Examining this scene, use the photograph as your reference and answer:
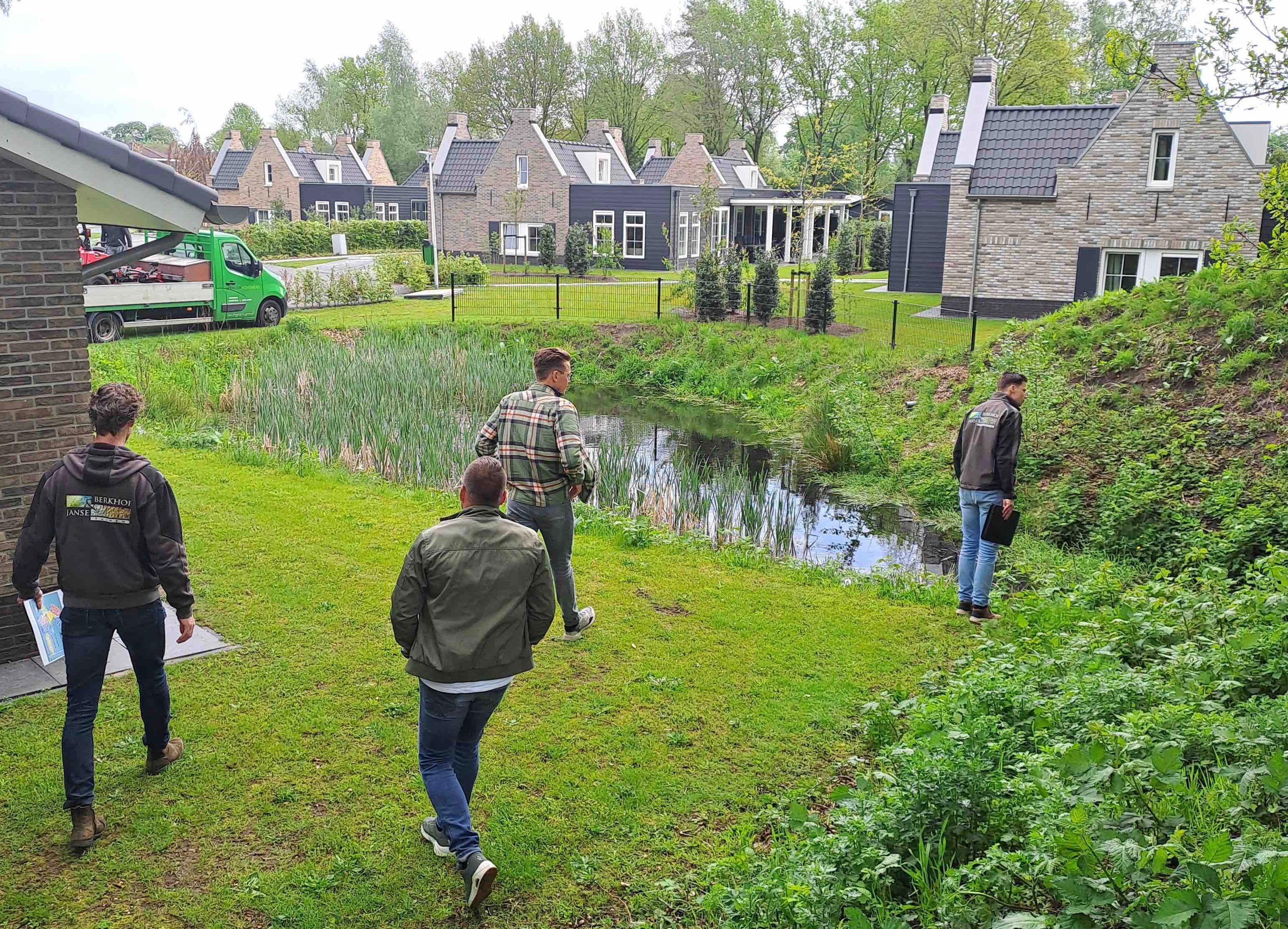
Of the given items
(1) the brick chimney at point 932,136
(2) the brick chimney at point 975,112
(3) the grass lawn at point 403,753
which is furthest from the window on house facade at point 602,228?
(3) the grass lawn at point 403,753

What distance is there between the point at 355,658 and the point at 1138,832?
4628 mm

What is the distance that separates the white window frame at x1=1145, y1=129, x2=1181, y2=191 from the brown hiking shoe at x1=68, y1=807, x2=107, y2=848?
25441 millimetres

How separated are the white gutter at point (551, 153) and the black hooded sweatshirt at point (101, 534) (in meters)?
36.4

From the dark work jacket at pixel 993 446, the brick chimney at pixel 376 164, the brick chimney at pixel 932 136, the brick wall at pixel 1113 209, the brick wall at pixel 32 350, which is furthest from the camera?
the brick chimney at pixel 376 164

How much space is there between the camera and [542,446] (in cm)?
622

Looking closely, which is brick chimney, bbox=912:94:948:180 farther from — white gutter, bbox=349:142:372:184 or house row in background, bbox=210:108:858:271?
white gutter, bbox=349:142:372:184

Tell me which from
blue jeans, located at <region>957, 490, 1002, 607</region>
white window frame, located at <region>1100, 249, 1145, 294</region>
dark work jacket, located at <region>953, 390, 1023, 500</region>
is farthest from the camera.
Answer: white window frame, located at <region>1100, 249, 1145, 294</region>

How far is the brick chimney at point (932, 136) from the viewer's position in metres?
29.3

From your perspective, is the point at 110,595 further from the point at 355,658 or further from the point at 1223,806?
the point at 1223,806

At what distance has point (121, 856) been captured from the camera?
4.41 metres

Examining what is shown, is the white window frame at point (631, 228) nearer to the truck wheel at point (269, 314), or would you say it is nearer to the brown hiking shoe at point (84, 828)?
the truck wheel at point (269, 314)

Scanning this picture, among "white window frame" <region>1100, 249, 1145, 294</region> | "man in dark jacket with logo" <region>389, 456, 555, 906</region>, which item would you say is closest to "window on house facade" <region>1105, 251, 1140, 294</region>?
"white window frame" <region>1100, 249, 1145, 294</region>

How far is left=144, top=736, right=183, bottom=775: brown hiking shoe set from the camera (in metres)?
5.06

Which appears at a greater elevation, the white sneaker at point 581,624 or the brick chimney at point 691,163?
the brick chimney at point 691,163
